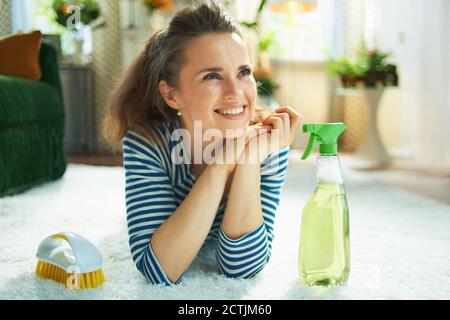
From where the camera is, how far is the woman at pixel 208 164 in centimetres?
93

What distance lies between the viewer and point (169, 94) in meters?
1.06

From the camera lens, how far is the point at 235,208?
37.5 inches

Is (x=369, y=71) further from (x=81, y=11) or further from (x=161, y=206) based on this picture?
(x=161, y=206)

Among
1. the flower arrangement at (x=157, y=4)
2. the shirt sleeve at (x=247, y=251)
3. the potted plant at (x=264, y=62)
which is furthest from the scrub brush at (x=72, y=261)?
the flower arrangement at (x=157, y=4)

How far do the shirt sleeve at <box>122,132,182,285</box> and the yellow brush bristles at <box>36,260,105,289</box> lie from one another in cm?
8

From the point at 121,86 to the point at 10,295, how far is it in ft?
1.60

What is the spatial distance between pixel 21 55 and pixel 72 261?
4.91 feet

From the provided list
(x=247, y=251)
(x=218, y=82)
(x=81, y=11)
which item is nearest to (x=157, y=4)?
(x=81, y=11)

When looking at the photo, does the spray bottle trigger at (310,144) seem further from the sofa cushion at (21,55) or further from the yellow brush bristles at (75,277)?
the sofa cushion at (21,55)

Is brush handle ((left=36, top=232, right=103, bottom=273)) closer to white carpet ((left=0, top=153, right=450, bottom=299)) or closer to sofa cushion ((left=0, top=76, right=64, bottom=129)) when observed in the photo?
white carpet ((left=0, top=153, right=450, bottom=299))

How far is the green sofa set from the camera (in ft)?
6.63

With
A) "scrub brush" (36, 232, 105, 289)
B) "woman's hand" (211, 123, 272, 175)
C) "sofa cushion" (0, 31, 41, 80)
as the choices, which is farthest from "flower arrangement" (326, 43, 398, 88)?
"scrub brush" (36, 232, 105, 289)

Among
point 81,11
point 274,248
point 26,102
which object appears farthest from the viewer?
point 81,11

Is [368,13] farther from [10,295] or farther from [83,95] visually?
[10,295]
